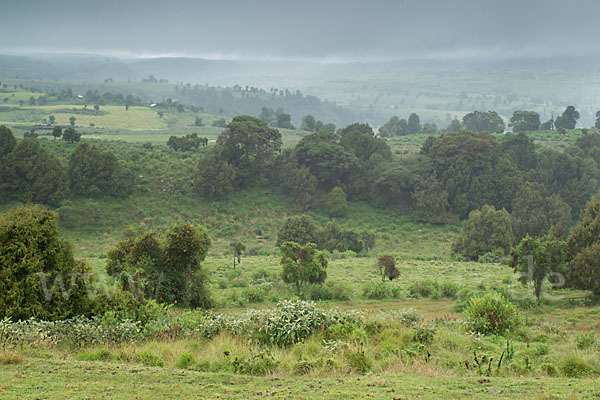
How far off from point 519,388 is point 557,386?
59cm

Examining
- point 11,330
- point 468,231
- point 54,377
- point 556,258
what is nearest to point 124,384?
point 54,377

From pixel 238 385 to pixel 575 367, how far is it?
535cm

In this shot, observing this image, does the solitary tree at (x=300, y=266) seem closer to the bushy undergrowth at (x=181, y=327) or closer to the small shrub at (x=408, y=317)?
the small shrub at (x=408, y=317)

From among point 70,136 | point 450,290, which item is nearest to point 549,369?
point 450,290

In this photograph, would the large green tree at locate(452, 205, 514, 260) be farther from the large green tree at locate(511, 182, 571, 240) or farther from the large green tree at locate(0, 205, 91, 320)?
the large green tree at locate(0, 205, 91, 320)

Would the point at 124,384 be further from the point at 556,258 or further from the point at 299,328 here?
the point at 556,258

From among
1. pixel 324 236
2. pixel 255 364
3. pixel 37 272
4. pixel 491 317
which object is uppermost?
pixel 37 272

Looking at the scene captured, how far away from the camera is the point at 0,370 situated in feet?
22.4

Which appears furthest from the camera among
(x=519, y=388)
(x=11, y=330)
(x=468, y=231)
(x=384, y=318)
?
(x=468, y=231)

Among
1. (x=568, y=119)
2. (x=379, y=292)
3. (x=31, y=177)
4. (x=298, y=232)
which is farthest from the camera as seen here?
(x=568, y=119)

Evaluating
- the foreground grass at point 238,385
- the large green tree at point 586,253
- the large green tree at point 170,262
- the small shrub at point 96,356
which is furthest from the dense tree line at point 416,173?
the foreground grass at point 238,385

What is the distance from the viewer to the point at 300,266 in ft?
63.7

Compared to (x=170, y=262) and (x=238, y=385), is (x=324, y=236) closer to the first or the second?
(x=170, y=262)

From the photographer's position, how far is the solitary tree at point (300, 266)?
760 inches
